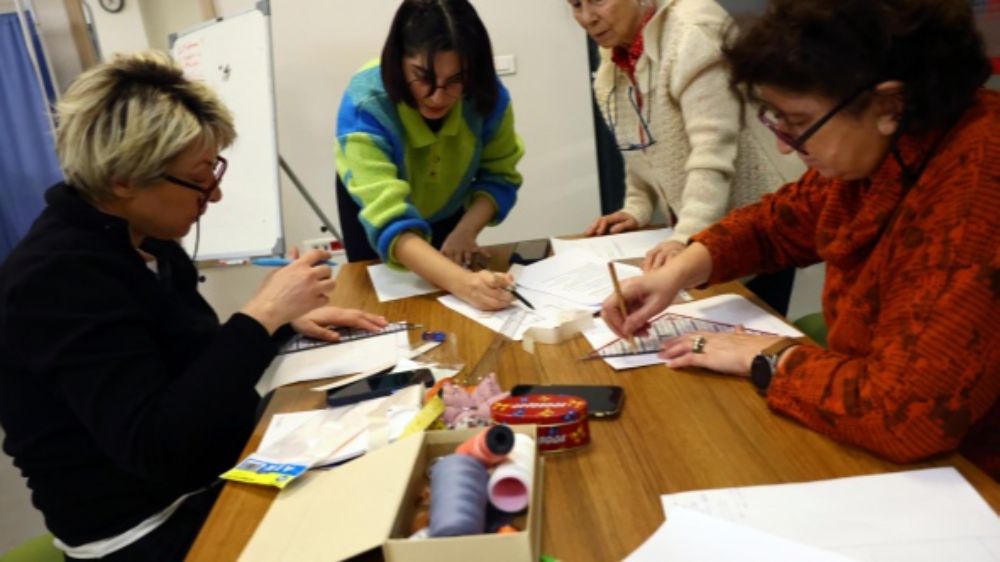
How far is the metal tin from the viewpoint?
2.79 ft

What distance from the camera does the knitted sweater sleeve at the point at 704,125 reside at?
56.0 inches

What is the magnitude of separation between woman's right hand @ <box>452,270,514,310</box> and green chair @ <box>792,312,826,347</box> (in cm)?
66

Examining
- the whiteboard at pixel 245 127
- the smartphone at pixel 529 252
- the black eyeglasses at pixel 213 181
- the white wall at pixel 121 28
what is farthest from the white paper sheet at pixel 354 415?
the white wall at pixel 121 28

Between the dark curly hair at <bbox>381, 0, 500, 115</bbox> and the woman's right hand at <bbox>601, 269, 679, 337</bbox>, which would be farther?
the dark curly hair at <bbox>381, 0, 500, 115</bbox>

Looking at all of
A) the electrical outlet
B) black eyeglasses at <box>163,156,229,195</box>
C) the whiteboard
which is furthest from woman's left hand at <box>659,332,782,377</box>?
the electrical outlet

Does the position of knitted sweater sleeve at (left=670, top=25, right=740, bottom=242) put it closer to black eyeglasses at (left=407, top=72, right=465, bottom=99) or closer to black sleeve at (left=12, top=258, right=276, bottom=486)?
black eyeglasses at (left=407, top=72, right=465, bottom=99)

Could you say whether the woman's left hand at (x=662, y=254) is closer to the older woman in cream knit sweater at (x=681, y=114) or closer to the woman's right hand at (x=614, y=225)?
the older woman in cream knit sweater at (x=681, y=114)

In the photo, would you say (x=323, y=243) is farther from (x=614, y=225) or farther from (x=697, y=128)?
(x=697, y=128)

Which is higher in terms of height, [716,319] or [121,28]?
[121,28]

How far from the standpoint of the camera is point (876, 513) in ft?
2.31

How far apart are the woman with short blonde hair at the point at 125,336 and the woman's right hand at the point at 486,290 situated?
12.0 inches

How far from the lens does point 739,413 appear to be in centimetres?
91

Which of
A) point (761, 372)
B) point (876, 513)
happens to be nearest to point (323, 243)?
point (761, 372)

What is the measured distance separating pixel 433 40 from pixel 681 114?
56cm
